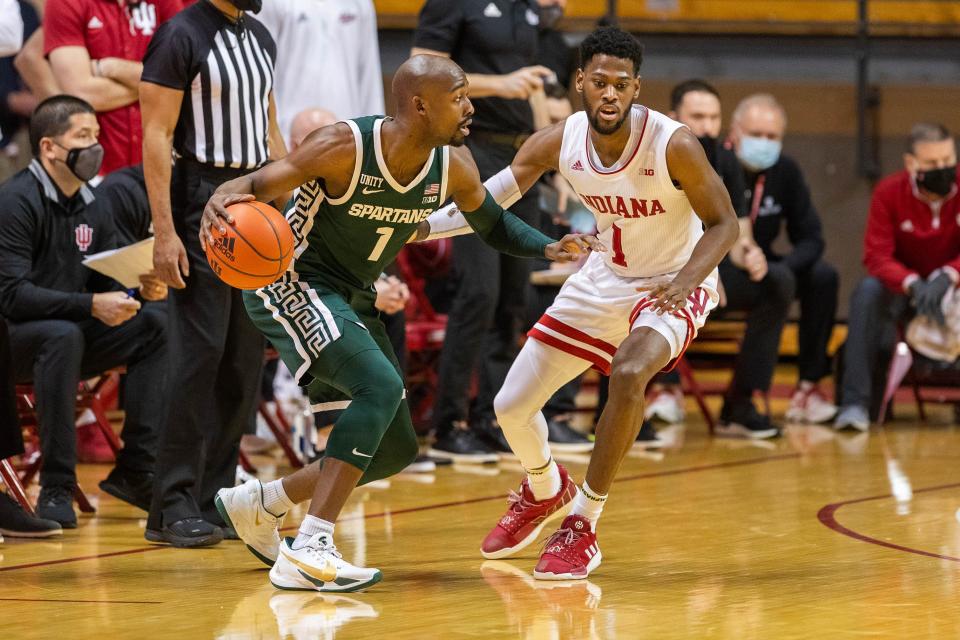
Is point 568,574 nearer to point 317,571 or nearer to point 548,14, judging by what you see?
point 317,571

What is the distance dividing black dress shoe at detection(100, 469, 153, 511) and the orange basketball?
6.77ft

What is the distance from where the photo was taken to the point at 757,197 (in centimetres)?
952

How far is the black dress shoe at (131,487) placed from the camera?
256 inches

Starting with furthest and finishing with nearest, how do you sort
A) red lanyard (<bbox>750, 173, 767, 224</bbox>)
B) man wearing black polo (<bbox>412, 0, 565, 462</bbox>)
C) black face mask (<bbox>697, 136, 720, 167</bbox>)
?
red lanyard (<bbox>750, 173, 767, 224</bbox>)
black face mask (<bbox>697, 136, 720, 167</bbox>)
man wearing black polo (<bbox>412, 0, 565, 462</bbox>)

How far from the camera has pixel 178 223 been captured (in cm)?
563

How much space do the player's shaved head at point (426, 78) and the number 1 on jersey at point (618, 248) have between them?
949 millimetres

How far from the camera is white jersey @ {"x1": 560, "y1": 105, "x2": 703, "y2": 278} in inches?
207

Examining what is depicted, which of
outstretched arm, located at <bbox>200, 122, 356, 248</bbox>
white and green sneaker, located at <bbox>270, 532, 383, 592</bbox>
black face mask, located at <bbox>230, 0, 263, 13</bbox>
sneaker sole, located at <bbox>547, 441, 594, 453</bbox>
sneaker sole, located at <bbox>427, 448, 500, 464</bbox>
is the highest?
black face mask, located at <bbox>230, 0, 263, 13</bbox>

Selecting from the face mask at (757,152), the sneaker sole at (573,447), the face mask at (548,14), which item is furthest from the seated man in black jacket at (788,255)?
the face mask at (548,14)

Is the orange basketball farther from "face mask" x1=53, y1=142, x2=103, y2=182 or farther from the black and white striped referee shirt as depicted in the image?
"face mask" x1=53, y1=142, x2=103, y2=182

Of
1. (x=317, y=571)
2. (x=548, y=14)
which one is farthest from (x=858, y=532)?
(x=548, y=14)

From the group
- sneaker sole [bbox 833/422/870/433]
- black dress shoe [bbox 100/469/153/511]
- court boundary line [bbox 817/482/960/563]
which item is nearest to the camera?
court boundary line [bbox 817/482/960/563]

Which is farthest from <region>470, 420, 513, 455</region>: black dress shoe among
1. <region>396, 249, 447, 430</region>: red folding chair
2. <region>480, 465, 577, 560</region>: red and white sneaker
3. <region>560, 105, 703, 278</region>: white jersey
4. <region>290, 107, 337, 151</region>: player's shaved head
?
<region>560, 105, 703, 278</region>: white jersey

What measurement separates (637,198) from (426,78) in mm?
943
